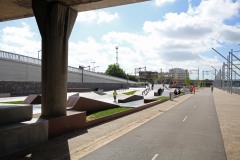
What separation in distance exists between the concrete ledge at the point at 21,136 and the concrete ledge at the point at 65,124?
63 centimetres

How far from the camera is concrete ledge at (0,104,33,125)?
464 inches

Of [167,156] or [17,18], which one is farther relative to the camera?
[17,18]

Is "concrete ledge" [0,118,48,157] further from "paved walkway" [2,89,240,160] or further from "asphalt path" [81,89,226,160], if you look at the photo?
"asphalt path" [81,89,226,160]

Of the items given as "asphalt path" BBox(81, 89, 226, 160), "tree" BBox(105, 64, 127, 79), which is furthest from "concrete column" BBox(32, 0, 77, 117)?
"tree" BBox(105, 64, 127, 79)

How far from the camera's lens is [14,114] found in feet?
40.5

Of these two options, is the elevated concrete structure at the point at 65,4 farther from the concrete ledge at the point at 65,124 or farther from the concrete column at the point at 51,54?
the concrete ledge at the point at 65,124

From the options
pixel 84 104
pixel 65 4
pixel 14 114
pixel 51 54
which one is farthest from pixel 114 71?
pixel 14 114

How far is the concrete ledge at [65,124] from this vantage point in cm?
1344

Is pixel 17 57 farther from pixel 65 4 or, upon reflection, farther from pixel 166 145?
pixel 166 145

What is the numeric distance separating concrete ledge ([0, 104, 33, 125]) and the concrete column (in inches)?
66.8

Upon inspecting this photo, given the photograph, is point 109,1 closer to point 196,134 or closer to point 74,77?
point 196,134

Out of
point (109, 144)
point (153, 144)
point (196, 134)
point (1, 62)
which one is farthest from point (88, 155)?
point (1, 62)

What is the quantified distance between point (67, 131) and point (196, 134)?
20.3ft

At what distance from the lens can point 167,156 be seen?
10.2m
